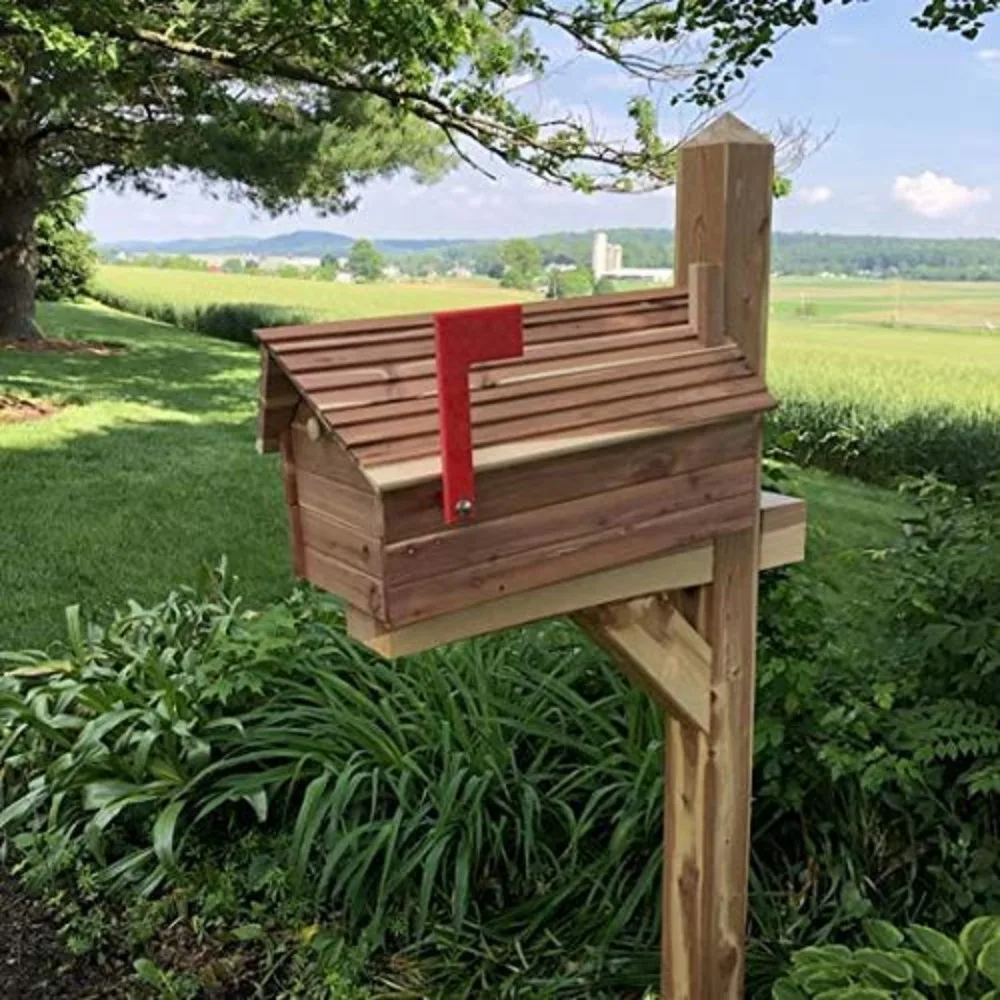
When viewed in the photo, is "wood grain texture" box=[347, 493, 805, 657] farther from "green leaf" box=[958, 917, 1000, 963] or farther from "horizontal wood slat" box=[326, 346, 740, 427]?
"green leaf" box=[958, 917, 1000, 963]

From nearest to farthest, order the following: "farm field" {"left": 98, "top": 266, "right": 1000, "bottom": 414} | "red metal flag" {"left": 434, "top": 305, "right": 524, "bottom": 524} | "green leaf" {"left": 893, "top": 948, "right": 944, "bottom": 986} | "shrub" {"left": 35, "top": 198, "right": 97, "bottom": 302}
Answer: "red metal flag" {"left": 434, "top": 305, "right": 524, "bottom": 524}
"green leaf" {"left": 893, "top": 948, "right": 944, "bottom": 986}
"farm field" {"left": 98, "top": 266, "right": 1000, "bottom": 414}
"shrub" {"left": 35, "top": 198, "right": 97, "bottom": 302}

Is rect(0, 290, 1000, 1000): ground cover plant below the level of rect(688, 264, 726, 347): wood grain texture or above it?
below

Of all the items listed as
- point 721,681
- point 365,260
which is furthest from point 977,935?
point 365,260

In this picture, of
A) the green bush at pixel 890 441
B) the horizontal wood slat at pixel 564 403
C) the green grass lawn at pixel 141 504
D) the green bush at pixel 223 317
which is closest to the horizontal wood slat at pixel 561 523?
the horizontal wood slat at pixel 564 403

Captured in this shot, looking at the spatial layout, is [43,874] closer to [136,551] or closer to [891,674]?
[891,674]

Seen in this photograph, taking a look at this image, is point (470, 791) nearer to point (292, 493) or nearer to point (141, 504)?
point (292, 493)

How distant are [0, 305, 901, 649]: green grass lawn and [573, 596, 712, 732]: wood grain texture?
93 centimetres

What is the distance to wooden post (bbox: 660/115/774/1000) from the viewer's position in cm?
138

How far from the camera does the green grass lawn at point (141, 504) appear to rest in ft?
12.9

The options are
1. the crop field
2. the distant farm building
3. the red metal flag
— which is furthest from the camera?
the crop field

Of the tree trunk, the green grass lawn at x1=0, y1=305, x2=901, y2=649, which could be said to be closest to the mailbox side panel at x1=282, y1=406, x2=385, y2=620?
the green grass lawn at x1=0, y1=305, x2=901, y2=649

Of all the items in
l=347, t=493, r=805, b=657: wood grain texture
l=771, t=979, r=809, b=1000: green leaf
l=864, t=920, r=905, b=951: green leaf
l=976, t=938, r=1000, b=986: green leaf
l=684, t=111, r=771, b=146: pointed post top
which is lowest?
l=771, t=979, r=809, b=1000: green leaf

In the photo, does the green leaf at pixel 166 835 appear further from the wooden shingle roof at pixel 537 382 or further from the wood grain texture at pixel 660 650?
the wooden shingle roof at pixel 537 382

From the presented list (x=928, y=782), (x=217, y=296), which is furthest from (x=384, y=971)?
(x=217, y=296)
